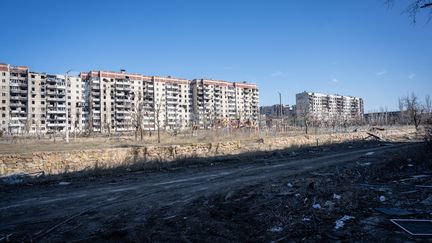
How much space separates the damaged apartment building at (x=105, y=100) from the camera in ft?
268

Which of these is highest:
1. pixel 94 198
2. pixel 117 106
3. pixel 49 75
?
pixel 49 75

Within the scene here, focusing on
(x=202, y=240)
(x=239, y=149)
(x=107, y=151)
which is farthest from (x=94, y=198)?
(x=239, y=149)

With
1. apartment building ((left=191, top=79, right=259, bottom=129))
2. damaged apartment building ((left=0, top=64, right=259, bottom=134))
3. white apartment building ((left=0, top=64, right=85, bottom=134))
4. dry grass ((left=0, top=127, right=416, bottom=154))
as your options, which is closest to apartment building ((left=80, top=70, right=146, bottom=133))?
damaged apartment building ((left=0, top=64, right=259, bottom=134))

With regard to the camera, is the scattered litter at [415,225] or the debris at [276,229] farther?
the debris at [276,229]

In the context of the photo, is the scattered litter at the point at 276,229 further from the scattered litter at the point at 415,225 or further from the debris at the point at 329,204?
the scattered litter at the point at 415,225

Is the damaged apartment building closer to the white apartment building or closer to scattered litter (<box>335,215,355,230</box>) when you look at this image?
the white apartment building

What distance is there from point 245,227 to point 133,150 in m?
17.1

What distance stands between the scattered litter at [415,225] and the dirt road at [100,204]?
3.71m

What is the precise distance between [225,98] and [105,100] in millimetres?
50587

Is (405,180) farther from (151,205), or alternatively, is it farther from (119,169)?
(119,169)

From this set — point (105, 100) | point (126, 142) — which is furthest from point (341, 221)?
point (105, 100)

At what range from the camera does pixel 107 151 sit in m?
20.5

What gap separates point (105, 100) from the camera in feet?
326

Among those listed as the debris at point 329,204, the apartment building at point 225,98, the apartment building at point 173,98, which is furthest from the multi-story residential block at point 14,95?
the debris at point 329,204
